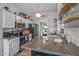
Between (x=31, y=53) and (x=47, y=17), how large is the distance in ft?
2.00

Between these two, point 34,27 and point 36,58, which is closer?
point 36,58

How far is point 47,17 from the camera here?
1827mm

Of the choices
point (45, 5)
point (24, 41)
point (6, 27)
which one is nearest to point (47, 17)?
point (45, 5)

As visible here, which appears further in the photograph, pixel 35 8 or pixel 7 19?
pixel 7 19

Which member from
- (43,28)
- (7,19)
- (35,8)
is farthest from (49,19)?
(7,19)

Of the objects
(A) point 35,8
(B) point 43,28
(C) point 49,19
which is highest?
(A) point 35,8

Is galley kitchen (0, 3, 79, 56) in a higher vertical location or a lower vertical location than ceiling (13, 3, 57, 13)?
lower

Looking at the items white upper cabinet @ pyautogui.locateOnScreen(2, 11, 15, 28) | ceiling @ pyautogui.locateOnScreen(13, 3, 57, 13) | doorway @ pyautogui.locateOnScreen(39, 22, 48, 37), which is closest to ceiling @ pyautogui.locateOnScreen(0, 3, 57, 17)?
ceiling @ pyautogui.locateOnScreen(13, 3, 57, 13)

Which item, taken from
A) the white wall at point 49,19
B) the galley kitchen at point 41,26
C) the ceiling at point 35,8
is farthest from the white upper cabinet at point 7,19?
the white wall at point 49,19

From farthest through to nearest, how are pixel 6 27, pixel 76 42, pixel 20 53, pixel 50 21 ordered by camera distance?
1. pixel 6 27
2. pixel 20 53
3. pixel 50 21
4. pixel 76 42

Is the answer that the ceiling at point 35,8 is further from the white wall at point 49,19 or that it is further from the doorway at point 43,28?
the doorway at point 43,28

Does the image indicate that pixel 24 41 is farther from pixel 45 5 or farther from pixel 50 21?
pixel 45 5

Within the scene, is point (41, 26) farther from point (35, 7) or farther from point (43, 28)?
point (35, 7)

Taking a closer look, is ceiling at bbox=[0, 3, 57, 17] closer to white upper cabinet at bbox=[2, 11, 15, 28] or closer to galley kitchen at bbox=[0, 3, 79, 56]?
galley kitchen at bbox=[0, 3, 79, 56]
